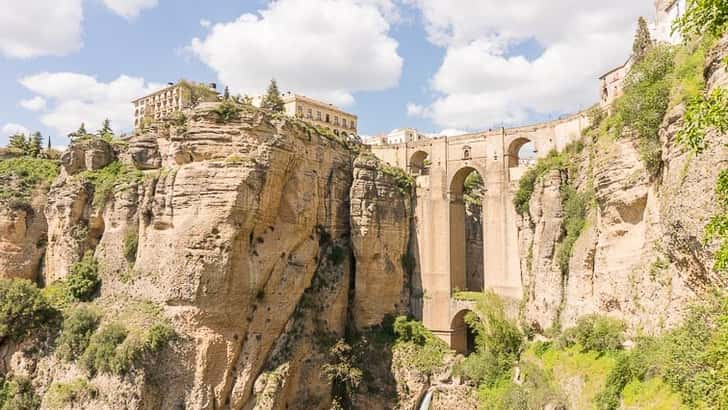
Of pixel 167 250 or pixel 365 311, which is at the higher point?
pixel 167 250

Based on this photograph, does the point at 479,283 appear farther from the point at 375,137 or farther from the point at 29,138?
the point at 29,138

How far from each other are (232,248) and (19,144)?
17.4m

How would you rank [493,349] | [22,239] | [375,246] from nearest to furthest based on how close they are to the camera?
[493,349]
[22,239]
[375,246]

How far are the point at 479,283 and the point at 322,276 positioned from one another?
10.9m

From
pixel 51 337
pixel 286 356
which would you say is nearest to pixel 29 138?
pixel 51 337

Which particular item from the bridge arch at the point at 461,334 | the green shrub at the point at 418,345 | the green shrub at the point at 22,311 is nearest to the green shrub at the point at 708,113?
the green shrub at the point at 418,345

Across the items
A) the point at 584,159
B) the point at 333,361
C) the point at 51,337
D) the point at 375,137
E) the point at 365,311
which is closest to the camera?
the point at 51,337

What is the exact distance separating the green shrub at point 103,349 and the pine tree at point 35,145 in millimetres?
14412

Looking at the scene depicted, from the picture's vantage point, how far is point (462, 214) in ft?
100

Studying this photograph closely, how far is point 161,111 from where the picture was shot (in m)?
46.5

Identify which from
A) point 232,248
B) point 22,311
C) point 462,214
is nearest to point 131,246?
point 22,311

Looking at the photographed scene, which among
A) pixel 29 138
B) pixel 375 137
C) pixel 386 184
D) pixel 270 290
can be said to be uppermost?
pixel 375 137

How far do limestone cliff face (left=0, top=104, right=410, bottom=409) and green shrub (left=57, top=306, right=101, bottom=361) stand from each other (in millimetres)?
657

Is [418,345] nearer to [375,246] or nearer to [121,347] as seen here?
[375,246]
